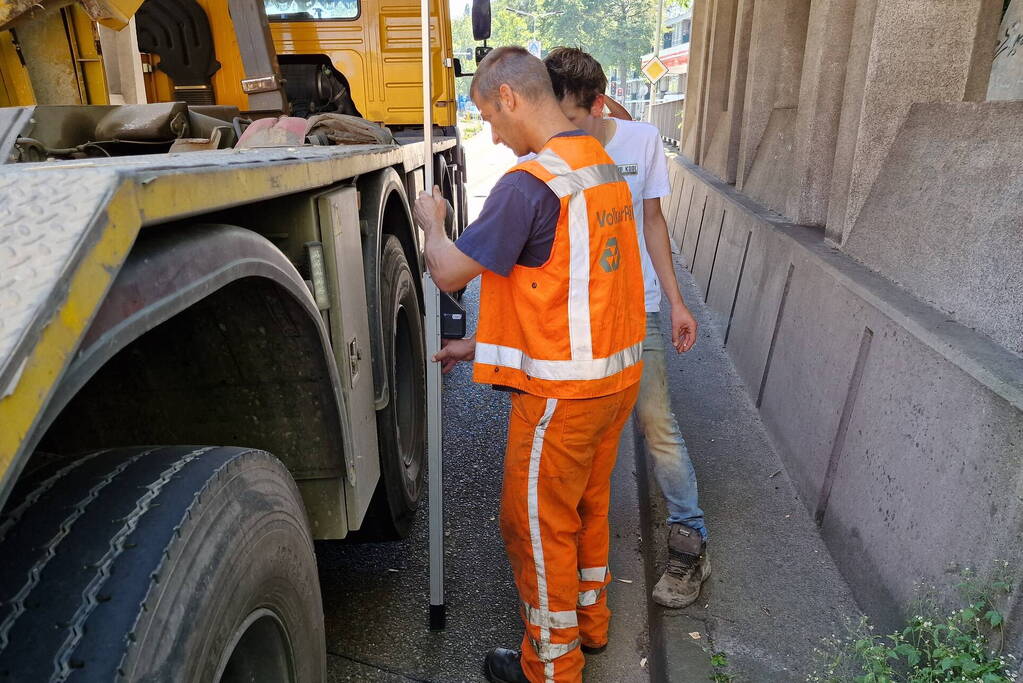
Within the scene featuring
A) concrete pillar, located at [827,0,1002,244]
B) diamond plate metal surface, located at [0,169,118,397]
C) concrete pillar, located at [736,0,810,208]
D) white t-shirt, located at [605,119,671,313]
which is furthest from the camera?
concrete pillar, located at [736,0,810,208]

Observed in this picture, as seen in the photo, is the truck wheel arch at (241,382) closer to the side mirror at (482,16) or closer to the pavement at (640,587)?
the pavement at (640,587)

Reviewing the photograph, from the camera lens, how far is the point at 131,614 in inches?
42.9

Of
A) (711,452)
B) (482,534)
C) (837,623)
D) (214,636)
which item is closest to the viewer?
(214,636)

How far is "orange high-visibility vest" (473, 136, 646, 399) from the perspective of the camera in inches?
88.3

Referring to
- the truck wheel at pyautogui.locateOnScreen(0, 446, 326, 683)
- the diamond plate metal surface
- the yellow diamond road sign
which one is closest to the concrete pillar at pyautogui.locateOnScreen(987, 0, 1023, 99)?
the truck wheel at pyautogui.locateOnScreen(0, 446, 326, 683)

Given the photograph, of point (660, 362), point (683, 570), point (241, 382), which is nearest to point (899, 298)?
point (660, 362)

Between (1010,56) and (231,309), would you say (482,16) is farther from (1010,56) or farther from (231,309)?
(231,309)

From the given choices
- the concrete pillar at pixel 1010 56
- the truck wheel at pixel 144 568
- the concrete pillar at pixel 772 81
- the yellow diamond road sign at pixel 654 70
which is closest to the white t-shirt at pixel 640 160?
the truck wheel at pixel 144 568

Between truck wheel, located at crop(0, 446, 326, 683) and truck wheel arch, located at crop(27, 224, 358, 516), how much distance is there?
438 millimetres

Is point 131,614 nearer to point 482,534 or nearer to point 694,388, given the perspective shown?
point 482,534

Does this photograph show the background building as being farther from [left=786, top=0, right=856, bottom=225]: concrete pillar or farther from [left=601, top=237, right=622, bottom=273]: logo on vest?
[left=601, top=237, right=622, bottom=273]: logo on vest

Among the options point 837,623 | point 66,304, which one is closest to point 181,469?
point 66,304

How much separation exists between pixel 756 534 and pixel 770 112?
561 cm

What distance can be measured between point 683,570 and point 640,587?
0.30m
